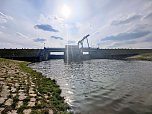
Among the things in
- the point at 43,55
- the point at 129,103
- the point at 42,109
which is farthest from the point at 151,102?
the point at 43,55

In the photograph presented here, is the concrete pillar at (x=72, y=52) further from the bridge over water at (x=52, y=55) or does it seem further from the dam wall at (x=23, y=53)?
the dam wall at (x=23, y=53)

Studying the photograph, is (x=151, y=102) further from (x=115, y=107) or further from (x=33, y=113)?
(x=33, y=113)

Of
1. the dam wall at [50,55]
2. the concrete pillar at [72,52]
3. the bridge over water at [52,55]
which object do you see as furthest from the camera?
the concrete pillar at [72,52]

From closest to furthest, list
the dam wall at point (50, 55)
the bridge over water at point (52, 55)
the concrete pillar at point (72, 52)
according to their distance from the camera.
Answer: the dam wall at point (50, 55) → the bridge over water at point (52, 55) → the concrete pillar at point (72, 52)

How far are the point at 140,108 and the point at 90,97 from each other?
404 cm

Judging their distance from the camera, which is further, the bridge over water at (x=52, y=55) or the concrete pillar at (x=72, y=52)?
the concrete pillar at (x=72, y=52)

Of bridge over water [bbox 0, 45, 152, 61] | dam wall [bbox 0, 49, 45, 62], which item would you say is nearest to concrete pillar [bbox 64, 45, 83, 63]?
bridge over water [bbox 0, 45, 152, 61]

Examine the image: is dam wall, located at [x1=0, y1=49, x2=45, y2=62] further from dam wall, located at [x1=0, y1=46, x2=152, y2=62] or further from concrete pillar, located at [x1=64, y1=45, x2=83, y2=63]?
concrete pillar, located at [x1=64, y1=45, x2=83, y2=63]

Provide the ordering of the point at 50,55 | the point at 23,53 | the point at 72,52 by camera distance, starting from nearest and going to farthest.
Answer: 1. the point at 72,52
2. the point at 23,53
3. the point at 50,55

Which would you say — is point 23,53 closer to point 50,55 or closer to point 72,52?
point 50,55

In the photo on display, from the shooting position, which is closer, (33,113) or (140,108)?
(33,113)

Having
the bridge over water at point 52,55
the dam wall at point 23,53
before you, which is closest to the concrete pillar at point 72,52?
the bridge over water at point 52,55

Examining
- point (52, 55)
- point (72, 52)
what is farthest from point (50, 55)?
point (72, 52)

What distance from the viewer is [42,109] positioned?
31.8 ft
